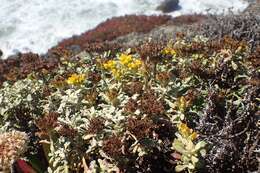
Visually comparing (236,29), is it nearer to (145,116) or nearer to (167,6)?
(145,116)

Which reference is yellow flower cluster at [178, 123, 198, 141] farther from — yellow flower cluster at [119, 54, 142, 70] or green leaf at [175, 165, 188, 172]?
yellow flower cluster at [119, 54, 142, 70]

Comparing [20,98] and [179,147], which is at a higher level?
[179,147]

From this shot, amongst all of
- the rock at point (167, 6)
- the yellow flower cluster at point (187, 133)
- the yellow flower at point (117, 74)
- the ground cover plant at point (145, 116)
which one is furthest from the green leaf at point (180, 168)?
the rock at point (167, 6)

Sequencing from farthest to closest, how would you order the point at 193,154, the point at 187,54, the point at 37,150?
the point at 187,54 → the point at 37,150 → the point at 193,154

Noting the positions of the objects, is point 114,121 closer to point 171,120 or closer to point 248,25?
point 171,120

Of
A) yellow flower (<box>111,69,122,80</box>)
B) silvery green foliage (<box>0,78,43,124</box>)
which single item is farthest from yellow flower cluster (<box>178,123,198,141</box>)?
silvery green foliage (<box>0,78,43,124</box>)

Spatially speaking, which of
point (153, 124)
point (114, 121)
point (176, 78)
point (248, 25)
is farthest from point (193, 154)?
point (248, 25)

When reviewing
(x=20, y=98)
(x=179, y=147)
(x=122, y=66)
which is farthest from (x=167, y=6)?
(x=179, y=147)
